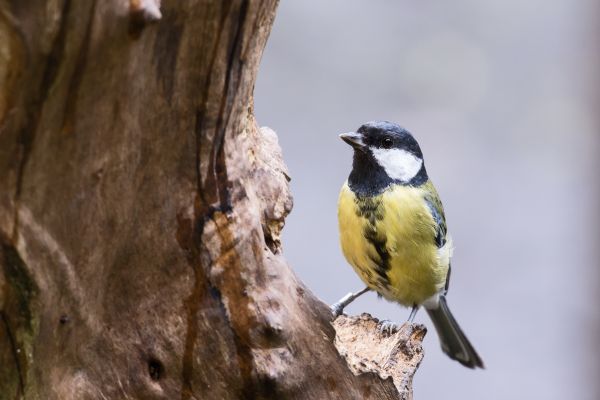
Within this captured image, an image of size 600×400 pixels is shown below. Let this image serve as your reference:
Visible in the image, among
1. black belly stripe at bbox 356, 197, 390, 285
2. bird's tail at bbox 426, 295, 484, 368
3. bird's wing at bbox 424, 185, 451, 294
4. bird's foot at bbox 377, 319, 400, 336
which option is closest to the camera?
bird's foot at bbox 377, 319, 400, 336

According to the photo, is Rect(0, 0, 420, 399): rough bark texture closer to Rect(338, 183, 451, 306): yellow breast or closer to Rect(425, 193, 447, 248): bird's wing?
Rect(338, 183, 451, 306): yellow breast

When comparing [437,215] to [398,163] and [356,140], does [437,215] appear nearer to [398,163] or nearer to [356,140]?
[398,163]

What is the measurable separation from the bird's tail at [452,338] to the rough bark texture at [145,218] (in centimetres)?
108

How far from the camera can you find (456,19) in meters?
4.21

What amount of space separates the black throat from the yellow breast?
0.02m

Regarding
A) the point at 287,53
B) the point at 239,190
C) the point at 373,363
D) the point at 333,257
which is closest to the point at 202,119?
the point at 239,190

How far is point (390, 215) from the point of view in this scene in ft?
7.59

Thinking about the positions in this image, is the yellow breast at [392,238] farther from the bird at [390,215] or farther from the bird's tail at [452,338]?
the bird's tail at [452,338]

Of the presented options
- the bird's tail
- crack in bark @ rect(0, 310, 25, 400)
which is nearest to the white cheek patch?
the bird's tail

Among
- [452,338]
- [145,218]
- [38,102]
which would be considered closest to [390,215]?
[452,338]

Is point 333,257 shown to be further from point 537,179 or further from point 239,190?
point 239,190

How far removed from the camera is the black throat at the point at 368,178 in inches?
92.7

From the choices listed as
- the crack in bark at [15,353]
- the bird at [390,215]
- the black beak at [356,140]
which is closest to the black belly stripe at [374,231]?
the bird at [390,215]

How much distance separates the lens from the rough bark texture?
1261 millimetres
